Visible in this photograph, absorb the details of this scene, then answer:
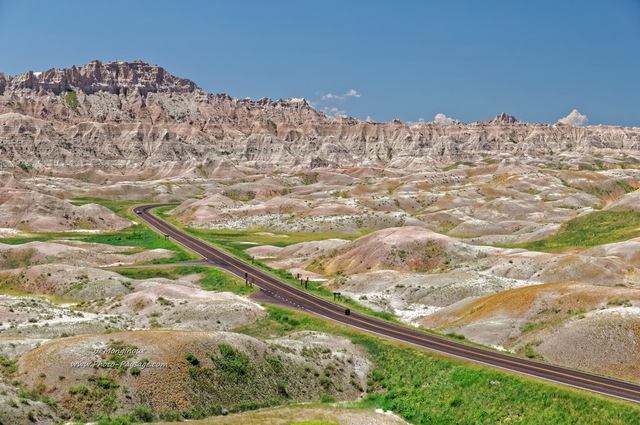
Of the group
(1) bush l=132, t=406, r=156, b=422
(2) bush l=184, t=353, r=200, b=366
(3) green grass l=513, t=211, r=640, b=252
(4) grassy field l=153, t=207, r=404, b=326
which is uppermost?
(3) green grass l=513, t=211, r=640, b=252

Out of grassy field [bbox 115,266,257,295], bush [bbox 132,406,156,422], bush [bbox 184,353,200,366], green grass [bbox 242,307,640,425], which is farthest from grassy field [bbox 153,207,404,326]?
bush [bbox 132,406,156,422]

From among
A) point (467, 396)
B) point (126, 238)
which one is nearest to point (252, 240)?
point (126, 238)

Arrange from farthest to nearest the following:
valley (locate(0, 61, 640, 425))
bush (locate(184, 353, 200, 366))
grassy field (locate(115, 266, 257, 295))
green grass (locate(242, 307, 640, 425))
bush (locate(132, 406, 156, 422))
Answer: grassy field (locate(115, 266, 257, 295)), bush (locate(184, 353, 200, 366)), valley (locate(0, 61, 640, 425)), green grass (locate(242, 307, 640, 425)), bush (locate(132, 406, 156, 422))

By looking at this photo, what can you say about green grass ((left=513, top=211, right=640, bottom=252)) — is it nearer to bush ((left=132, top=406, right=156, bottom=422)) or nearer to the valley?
the valley

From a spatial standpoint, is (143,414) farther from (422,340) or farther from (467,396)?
(422,340)

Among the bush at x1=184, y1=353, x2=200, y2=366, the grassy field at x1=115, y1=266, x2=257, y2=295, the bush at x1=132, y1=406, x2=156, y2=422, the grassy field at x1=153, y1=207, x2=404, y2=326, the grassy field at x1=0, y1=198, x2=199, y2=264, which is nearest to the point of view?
the bush at x1=132, y1=406, x2=156, y2=422

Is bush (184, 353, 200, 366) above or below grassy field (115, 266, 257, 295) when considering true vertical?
above

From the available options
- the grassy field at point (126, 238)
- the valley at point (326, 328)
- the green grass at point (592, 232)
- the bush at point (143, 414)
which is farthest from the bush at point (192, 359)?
the green grass at point (592, 232)
